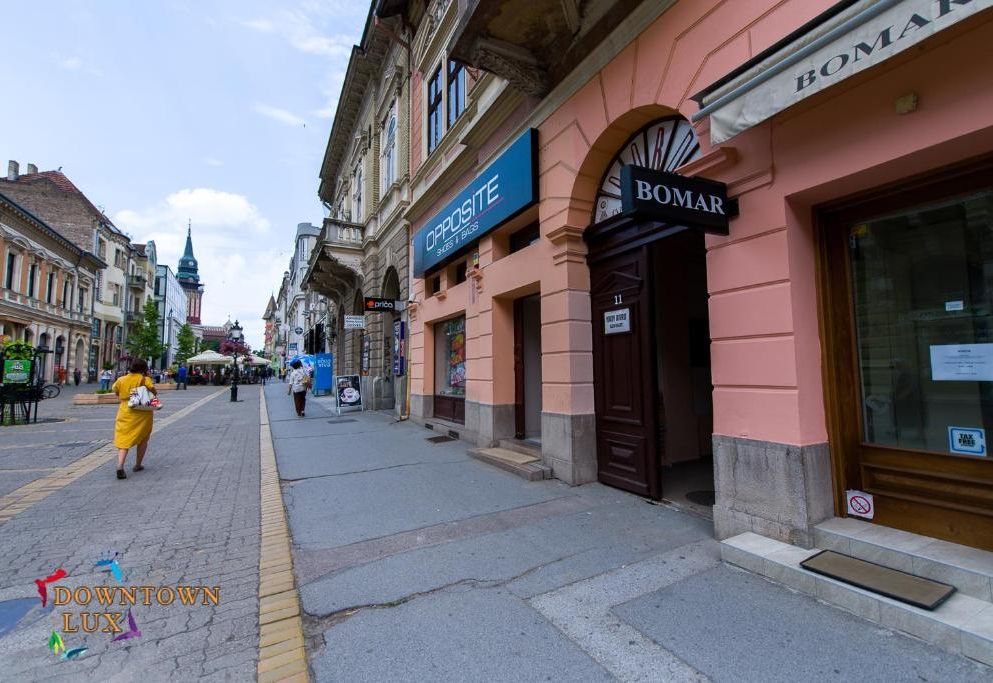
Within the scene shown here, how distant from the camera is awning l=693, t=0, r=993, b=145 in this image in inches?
99.0

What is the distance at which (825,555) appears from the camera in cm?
320

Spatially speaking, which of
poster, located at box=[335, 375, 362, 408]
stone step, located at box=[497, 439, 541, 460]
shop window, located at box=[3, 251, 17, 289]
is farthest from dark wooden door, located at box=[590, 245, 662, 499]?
shop window, located at box=[3, 251, 17, 289]

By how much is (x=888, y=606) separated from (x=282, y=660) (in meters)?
3.33

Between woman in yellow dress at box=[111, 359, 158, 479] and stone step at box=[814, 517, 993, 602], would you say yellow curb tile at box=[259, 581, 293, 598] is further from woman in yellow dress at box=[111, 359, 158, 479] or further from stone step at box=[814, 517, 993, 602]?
woman in yellow dress at box=[111, 359, 158, 479]

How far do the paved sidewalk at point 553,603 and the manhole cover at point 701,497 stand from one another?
1.39 feet

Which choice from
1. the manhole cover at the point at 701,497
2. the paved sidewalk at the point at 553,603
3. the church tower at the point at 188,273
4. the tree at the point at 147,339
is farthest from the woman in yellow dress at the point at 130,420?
the church tower at the point at 188,273

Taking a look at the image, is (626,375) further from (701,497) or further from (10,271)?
(10,271)

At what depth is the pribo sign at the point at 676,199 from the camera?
3.47m

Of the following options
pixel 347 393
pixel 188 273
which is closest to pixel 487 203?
pixel 347 393

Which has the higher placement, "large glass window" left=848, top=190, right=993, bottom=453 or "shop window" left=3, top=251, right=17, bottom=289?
"shop window" left=3, top=251, right=17, bottom=289

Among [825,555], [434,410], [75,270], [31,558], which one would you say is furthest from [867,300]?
[75,270]

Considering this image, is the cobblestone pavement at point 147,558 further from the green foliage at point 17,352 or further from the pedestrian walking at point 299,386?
the green foliage at point 17,352

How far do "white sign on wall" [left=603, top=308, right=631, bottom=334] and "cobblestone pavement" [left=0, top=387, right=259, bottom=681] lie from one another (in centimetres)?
431

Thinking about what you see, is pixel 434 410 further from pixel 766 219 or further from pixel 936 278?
pixel 936 278
